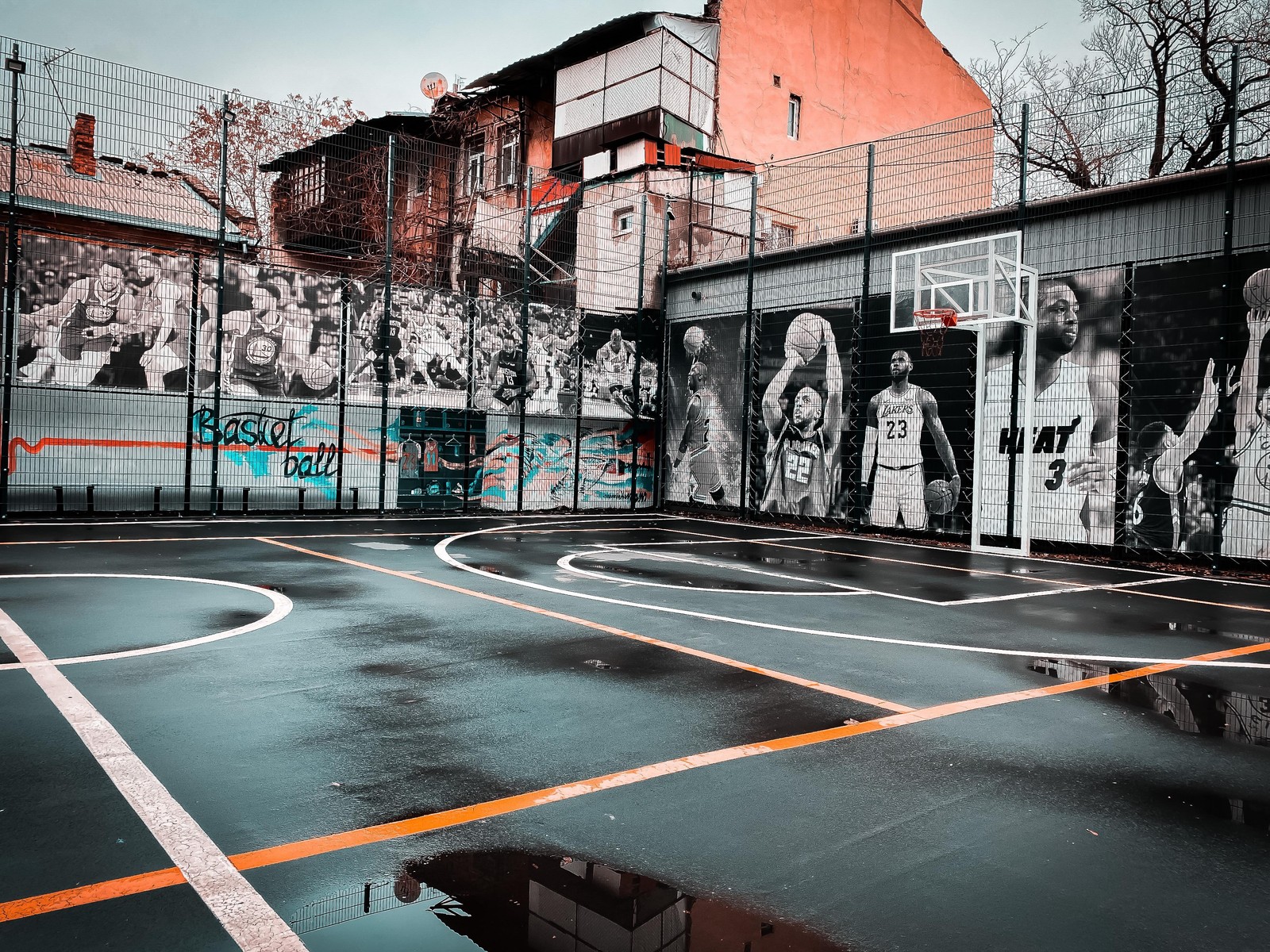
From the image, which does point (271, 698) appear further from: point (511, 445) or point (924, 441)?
point (511, 445)

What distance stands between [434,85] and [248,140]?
8.22 m

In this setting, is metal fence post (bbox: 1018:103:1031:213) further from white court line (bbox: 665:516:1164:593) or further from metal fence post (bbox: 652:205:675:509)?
metal fence post (bbox: 652:205:675:509)

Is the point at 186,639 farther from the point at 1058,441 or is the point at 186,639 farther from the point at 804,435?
the point at 804,435

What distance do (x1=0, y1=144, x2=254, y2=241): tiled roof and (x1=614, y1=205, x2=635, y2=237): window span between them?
779 cm

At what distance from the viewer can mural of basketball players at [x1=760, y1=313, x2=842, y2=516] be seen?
16047 mm

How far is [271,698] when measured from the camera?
4660mm

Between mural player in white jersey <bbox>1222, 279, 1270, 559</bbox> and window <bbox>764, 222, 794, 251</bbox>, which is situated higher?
window <bbox>764, 222, 794, 251</bbox>

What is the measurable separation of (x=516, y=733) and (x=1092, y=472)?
1074 cm

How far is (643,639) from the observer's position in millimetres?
6402

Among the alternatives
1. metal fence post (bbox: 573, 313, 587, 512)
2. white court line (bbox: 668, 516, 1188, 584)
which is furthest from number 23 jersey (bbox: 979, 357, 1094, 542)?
metal fence post (bbox: 573, 313, 587, 512)

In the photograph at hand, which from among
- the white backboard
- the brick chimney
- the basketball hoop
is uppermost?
the brick chimney

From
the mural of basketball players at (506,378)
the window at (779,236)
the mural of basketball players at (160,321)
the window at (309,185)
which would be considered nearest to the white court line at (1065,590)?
the window at (779,236)

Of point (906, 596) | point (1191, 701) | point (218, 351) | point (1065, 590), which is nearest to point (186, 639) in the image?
point (1191, 701)

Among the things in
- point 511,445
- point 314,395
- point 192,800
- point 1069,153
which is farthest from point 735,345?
point 192,800
